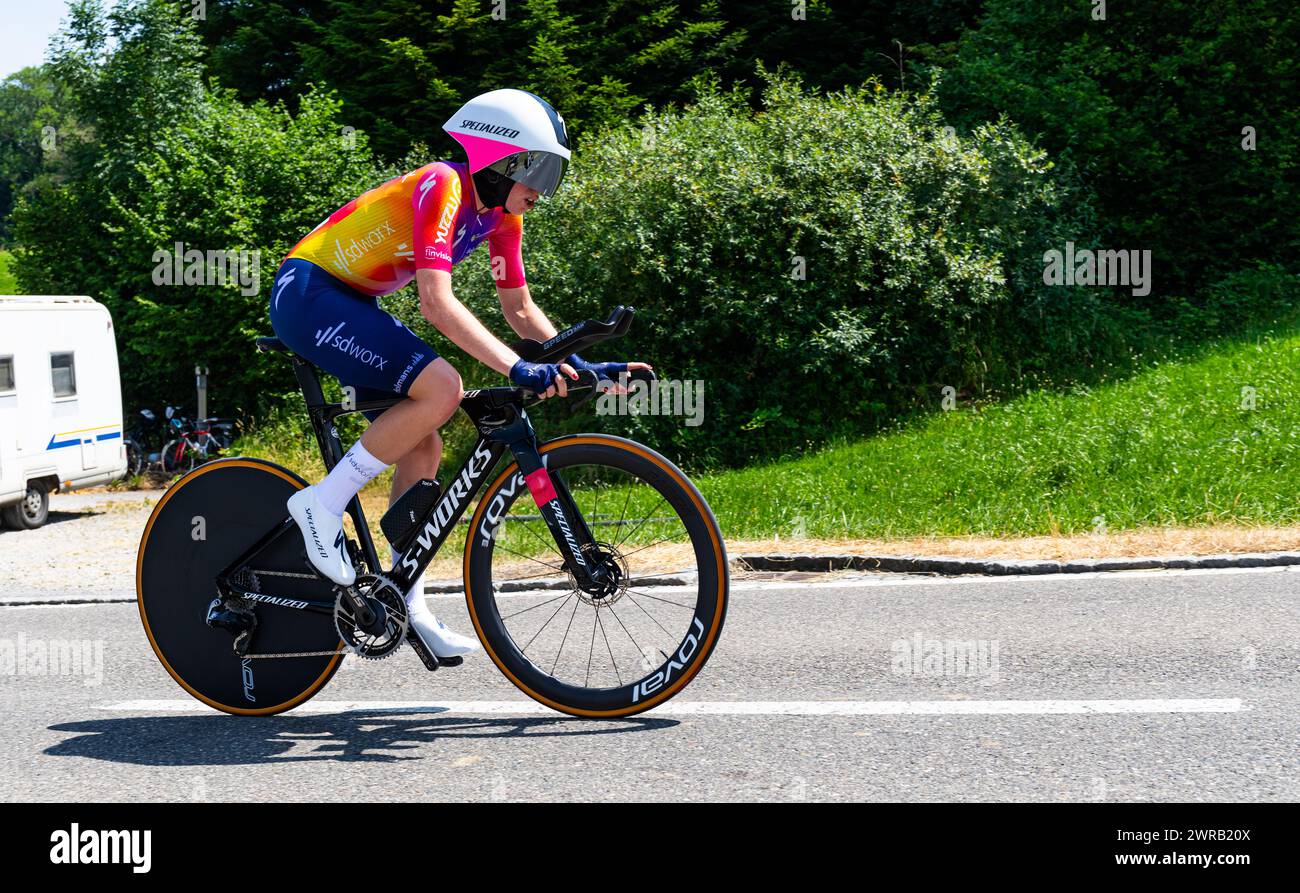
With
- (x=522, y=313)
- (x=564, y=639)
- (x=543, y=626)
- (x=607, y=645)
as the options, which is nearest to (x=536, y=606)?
(x=543, y=626)

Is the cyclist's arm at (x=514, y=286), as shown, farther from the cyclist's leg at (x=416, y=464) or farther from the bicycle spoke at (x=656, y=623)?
the bicycle spoke at (x=656, y=623)

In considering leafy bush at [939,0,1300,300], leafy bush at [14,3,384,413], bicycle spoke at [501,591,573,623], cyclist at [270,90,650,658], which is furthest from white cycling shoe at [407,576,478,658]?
leafy bush at [14,3,384,413]

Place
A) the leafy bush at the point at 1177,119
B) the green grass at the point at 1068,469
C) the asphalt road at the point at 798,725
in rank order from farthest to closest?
A: the leafy bush at the point at 1177,119
the green grass at the point at 1068,469
the asphalt road at the point at 798,725

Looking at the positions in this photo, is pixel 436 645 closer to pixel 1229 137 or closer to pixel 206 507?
pixel 206 507

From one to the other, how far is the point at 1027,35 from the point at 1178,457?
35.0ft

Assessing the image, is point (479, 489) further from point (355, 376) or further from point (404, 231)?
point (404, 231)

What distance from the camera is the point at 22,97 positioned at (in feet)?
338

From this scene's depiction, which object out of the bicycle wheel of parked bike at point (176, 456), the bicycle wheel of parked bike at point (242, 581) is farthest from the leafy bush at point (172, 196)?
the bicycle wheel of parked bike at point (242, 581)

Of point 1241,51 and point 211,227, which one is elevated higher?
point 1241,51

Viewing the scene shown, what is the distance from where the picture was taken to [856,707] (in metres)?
4.75

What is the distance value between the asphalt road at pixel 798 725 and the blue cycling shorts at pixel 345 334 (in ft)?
4.09

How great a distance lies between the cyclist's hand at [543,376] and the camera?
4.23 meters

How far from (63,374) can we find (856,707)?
14.6 meters
